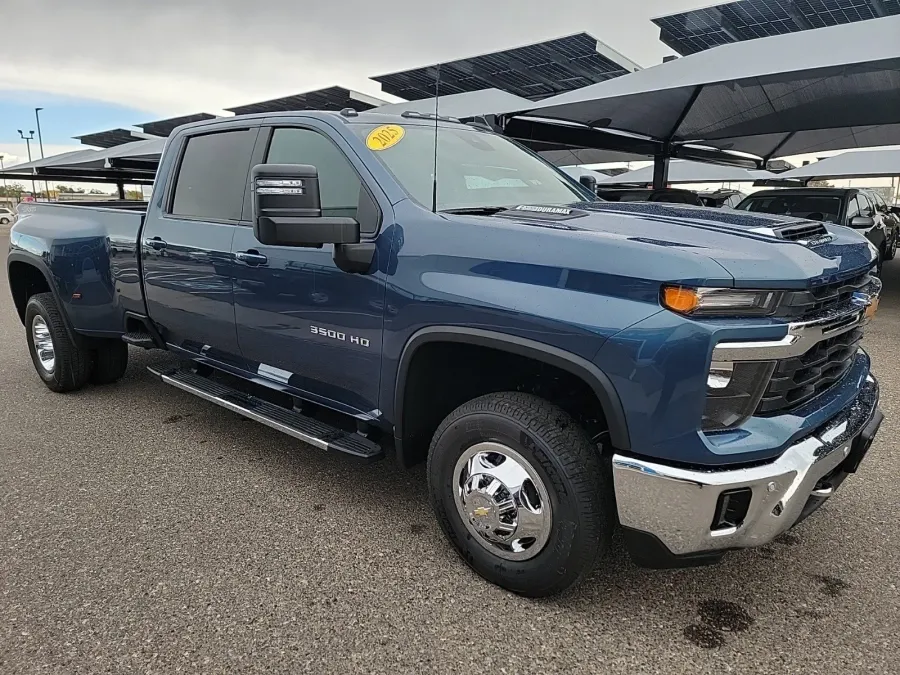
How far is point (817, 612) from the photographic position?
238 cm

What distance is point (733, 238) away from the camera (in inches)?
83.2

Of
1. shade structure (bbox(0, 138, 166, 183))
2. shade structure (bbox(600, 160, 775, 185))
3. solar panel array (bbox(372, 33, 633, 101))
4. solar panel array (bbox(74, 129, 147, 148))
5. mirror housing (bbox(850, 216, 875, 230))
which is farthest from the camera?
solar panel array (bbox(74, 129, 147, 148))

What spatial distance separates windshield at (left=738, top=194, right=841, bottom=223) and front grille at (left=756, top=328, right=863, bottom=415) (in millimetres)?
8590

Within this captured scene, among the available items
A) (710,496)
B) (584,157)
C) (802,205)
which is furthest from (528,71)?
(710,496)

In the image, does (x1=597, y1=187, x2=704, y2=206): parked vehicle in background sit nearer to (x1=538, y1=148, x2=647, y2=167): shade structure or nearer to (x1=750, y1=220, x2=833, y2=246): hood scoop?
(x1=750, y1=220, x2=833, y2=246): hood scoop

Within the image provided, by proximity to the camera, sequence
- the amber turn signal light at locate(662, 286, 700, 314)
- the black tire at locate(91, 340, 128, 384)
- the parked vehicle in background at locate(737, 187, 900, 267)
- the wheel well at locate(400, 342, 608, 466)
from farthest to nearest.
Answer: the parked vehicle in background at locate(737, 187, 900, 267), the black tire at locate(91, 340, 128, 384), the wheel well at locate(400, 342, 608, 466), the amber turn signal light at locate(662, 286, 700, 314)

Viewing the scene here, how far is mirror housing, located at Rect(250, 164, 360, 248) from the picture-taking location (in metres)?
2.32

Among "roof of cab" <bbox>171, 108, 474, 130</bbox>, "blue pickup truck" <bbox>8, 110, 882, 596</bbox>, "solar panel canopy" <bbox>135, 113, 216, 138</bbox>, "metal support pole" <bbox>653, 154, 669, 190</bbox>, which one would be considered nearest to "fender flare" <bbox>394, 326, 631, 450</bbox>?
"blue pickup truck" <bbox>8, 110, 882, 596</bbox>

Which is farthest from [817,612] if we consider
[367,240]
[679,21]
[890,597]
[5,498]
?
[679,21]

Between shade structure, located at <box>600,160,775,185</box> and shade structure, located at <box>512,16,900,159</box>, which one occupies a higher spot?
shade structure, located at <box>512,16,900,159</box>

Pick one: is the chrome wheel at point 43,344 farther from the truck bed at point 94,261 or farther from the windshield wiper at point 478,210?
the windshield wiper at point 478,210

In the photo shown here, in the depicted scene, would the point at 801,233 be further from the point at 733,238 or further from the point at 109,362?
the point at 109,362

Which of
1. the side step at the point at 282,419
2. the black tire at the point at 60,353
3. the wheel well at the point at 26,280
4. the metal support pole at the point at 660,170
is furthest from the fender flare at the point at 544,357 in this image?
the metal support pole at the point at 660,170

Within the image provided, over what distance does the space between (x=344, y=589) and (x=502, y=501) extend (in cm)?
74
